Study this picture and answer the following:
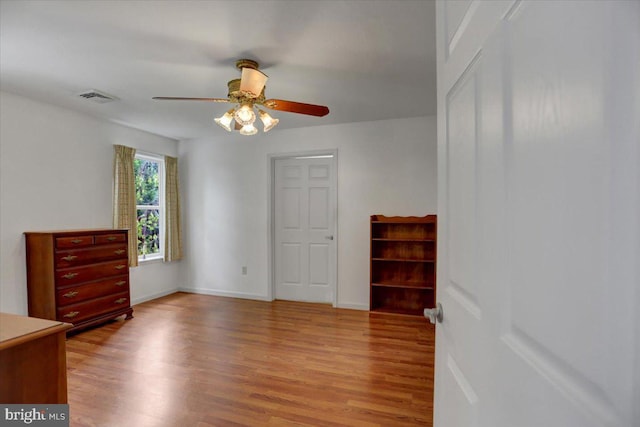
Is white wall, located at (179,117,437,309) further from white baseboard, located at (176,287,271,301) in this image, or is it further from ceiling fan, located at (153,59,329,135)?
ceiling fan, located at (153,59,329,135)

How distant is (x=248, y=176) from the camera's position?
15.5ft

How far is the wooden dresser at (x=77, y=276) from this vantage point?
310cm

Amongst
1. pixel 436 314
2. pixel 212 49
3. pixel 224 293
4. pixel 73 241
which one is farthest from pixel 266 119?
pixel 224 293

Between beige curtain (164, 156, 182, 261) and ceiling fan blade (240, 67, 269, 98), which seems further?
beige curtain (164, 156, 182, 261)

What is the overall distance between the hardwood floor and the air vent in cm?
247

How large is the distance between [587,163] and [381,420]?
6.75 ft

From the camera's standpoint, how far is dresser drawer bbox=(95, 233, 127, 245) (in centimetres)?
355

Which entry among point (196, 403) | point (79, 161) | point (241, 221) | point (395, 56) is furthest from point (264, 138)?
point (196, 403)

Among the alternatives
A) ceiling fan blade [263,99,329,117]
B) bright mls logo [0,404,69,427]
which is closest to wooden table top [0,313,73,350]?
bright mls logo [0,404,69,427]

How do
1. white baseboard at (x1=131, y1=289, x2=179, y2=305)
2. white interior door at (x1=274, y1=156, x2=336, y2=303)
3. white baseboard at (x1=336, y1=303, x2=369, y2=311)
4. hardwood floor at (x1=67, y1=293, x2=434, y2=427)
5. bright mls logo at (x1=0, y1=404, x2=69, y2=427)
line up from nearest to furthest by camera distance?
bright mls logo at (x1=0, y1=404, x2=69, y2=427), hardwood floor at (x1=67, y1=293, x2=434, y2=427), white baseboard at (x1=336, y1=303, x2=369, y2=311), white baseboard at (x1=131, y1=289, x2=179, y2=305), white interior door at (x1=274, y1=156, x2=336, y2=303)

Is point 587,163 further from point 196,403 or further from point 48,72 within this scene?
point 48,72

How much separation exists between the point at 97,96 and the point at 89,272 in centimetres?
189

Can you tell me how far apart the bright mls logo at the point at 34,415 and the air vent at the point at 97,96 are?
9.28 ft

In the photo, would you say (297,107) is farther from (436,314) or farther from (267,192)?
(267,192)
